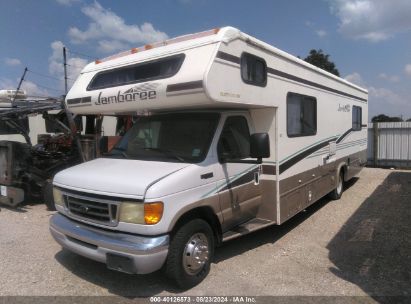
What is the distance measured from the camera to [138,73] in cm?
502

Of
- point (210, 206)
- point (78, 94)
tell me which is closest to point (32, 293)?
point (210, 206)

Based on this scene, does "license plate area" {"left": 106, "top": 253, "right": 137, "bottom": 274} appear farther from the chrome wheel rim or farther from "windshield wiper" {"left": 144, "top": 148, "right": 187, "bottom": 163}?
"windshield wiper" {"left": 144, "top": 148, "right": 187, "bottom": 163}

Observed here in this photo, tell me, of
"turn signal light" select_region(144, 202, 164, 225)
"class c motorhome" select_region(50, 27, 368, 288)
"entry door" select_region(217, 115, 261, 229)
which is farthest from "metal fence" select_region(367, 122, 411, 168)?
"turn signal light" select_region(144, 202, 164, 225)

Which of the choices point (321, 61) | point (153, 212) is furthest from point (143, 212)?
point (321, 61)

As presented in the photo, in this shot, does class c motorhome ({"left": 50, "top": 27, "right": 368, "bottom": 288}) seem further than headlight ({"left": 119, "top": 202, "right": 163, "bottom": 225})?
Yes

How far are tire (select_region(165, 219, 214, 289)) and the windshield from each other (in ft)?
2.72

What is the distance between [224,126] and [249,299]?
2140 mm

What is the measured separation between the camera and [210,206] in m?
4.59

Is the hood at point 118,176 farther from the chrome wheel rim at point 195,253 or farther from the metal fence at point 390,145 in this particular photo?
the metal fence at point 390,145

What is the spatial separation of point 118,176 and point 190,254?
1.22 m

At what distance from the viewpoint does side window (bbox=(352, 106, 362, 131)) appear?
32.9 ft

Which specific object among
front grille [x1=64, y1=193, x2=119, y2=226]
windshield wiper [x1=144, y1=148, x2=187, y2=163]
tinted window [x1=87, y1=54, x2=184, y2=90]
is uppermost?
tinted window [x1=87, y1=54, x2=184, y2=90]

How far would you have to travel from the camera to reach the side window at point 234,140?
4875mm

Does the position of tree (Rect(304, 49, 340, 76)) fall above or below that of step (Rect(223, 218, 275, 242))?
above
